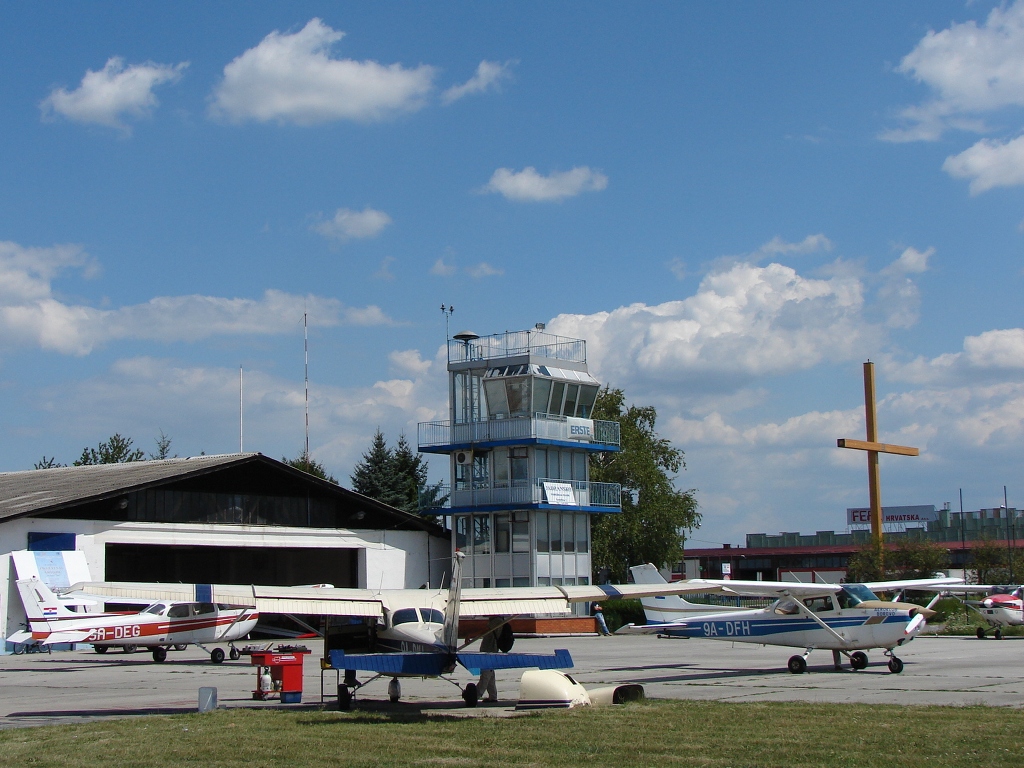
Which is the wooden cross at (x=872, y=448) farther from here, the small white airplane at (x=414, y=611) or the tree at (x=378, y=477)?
the small white airplane at (x=414, y=611)

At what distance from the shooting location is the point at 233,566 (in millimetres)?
53594

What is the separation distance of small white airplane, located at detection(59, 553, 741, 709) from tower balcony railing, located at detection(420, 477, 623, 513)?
27.3m

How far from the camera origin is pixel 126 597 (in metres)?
19.3

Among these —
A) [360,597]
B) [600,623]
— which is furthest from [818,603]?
[600,623]

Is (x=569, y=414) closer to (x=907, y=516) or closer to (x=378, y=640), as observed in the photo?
(x=378, y=640)

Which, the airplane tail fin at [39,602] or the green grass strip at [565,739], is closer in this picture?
the green grass strip at [565,739]

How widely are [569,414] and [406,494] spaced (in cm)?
2004

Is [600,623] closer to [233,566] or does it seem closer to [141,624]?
[233,566]

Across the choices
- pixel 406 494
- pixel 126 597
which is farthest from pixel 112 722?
pixel 406 494

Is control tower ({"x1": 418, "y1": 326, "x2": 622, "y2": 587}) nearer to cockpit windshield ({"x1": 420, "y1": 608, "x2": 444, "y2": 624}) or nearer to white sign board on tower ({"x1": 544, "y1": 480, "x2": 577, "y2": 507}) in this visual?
white sign board on tower ({"x1": 544, "y1": 480, "x2": 577, "y2": 507})

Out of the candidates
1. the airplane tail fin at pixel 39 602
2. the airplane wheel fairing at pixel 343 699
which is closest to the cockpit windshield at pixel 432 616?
the airplane wheel fairing at pixel 343 699

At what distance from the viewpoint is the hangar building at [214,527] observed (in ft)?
126

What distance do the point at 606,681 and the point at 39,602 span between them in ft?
59.0

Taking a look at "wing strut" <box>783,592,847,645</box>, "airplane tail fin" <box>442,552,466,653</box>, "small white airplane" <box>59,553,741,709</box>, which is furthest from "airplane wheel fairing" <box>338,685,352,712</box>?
"wing strut" <box>783,592,847,645</box>
